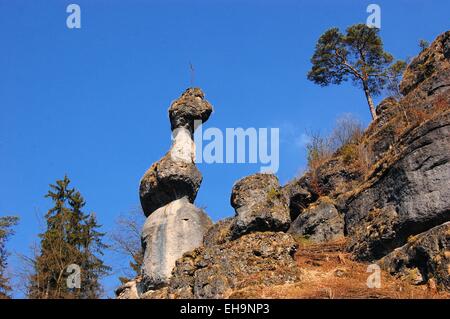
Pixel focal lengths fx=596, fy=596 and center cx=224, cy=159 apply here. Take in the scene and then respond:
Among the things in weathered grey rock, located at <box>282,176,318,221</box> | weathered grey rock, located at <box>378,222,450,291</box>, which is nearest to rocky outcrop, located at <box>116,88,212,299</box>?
weathered grey rock, located at <box>282,176,318,221</box>

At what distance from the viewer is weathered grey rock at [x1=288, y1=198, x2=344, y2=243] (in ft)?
66.5

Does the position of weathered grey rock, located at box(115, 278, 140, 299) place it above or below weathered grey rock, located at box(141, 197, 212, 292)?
below

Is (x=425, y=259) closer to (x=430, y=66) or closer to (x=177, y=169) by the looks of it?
(x=177, y=169)

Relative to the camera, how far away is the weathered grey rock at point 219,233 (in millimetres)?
18016

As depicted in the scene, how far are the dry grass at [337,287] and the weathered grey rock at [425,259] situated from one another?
0.27 m

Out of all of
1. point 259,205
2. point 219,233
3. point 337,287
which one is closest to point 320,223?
point 259,205

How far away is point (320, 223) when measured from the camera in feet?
68.4

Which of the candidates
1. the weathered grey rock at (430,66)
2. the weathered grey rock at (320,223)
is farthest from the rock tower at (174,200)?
the weathered grey rock at (430,66)

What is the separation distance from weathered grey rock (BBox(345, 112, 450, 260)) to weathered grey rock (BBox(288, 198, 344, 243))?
1.50m

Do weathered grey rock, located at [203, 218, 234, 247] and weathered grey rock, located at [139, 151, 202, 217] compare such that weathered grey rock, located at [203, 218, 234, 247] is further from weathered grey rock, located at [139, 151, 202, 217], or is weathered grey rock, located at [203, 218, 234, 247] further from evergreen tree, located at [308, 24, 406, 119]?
evergreen tree, located at [308, 24, 406, 119]

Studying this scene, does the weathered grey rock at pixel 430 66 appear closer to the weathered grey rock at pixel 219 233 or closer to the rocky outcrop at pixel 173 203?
the rocky outcrop at pixel 173 203
